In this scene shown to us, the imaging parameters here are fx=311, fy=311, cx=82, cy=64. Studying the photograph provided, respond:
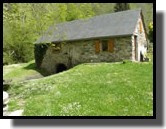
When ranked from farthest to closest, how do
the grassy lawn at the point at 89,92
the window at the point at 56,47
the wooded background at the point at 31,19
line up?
the window at the point at 56,47
the wooded background at the point at 31,19
the grassy lawn at the point at 89,92

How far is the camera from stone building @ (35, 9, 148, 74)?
290 inches

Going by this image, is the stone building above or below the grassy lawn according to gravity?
above

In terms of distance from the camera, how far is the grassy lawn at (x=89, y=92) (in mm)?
6273

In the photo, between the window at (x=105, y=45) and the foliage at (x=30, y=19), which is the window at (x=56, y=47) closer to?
the foliage at (x=30, y=19)

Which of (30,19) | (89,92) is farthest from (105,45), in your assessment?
(30,19)

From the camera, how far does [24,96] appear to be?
681cm

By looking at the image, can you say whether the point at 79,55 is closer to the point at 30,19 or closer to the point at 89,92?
the point at 89,92

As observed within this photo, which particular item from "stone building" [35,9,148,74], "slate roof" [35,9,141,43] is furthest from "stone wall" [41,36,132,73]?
"slate roof" [35,9,141,43]

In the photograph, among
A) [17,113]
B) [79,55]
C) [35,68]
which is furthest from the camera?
[79,55]

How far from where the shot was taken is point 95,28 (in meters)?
8.64

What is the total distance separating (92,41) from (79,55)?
927 millimetres

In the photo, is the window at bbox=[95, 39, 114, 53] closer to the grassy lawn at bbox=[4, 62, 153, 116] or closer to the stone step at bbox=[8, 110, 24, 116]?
the grassy lawn at bbox=[4, 62, 153, 116]

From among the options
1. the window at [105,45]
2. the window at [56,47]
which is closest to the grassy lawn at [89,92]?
the window at [56,47]

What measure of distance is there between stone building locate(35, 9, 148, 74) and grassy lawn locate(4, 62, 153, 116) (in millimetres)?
351
